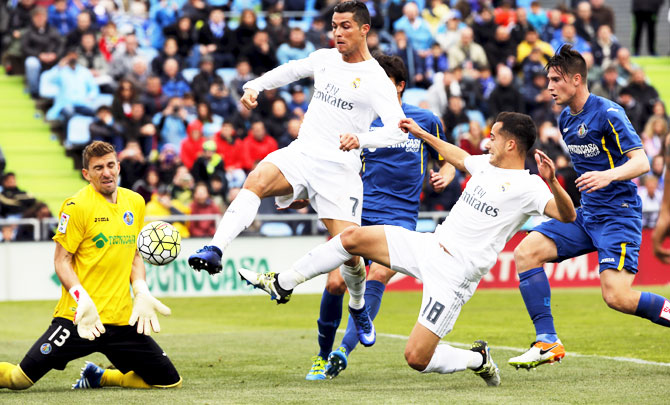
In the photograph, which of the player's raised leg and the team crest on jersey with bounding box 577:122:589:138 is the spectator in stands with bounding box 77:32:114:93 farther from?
the team crest on jersey with bounding box 577:122:589:138

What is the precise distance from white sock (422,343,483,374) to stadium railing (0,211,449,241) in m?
8.73

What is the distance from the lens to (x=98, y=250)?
820 cm

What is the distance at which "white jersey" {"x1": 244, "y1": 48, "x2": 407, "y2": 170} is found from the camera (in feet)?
29.2

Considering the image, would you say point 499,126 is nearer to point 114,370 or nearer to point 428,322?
point 428,322

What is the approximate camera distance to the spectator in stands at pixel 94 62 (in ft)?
66.5

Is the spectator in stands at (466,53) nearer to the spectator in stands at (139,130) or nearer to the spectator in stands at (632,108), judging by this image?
the spectator in stands at (632,108)

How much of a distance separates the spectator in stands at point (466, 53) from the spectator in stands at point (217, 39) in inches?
184

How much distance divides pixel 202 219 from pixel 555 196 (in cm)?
1081

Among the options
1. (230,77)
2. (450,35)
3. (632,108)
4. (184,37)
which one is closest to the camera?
(184,37)

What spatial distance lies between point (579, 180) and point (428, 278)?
131 centimetres

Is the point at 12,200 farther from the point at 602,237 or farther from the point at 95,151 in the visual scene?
the point at 602,237

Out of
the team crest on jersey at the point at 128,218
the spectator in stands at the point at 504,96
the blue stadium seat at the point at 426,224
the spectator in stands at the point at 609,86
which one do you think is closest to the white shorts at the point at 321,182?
the team crest on jersey at the point at 128,218

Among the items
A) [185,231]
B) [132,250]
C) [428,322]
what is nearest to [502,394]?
[428,322]

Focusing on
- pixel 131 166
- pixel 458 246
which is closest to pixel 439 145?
pixel 458 246
